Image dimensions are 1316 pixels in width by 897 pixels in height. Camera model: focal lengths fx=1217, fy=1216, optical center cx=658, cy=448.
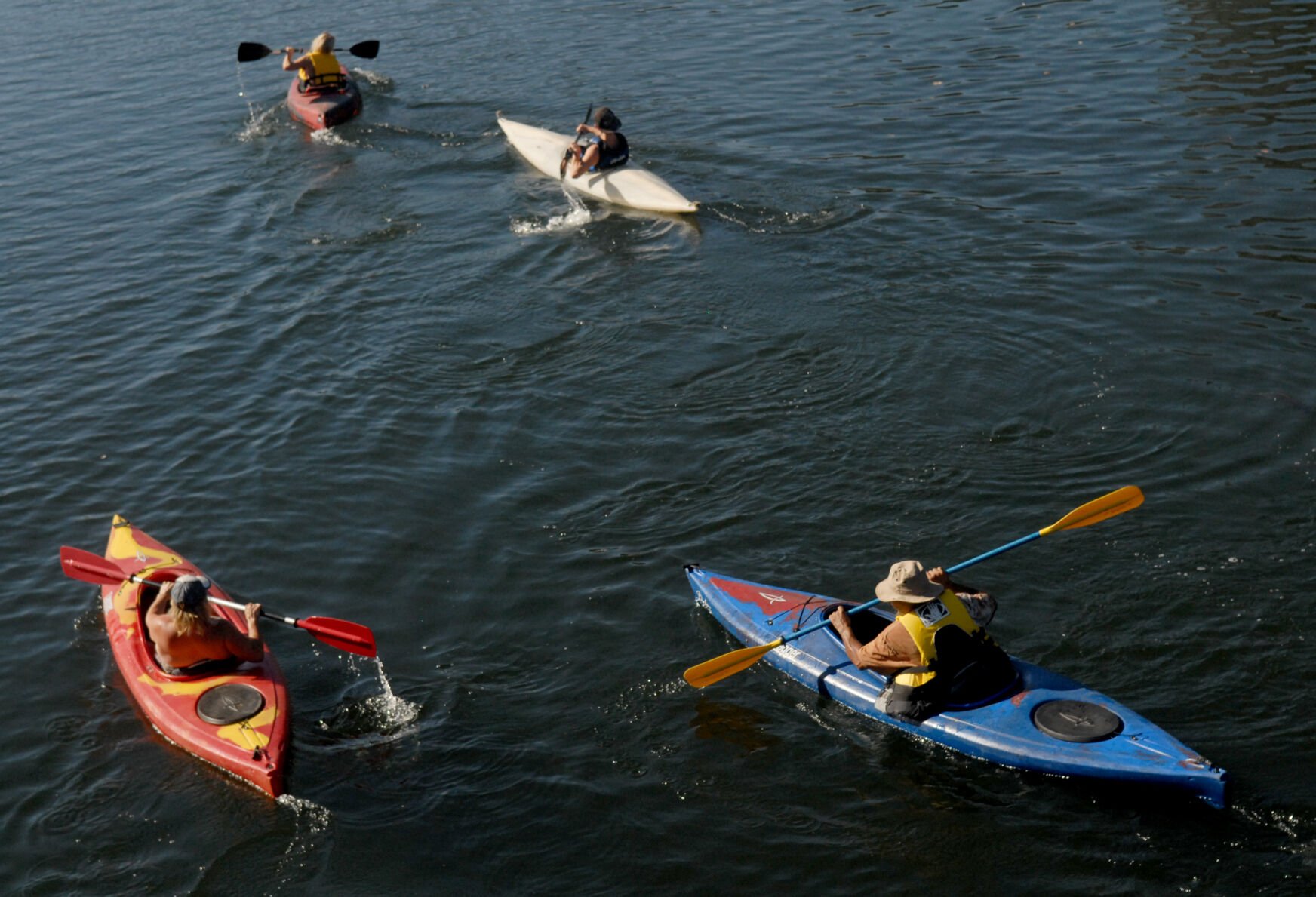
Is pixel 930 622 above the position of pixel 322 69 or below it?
below

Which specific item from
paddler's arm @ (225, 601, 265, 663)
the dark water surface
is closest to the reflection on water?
the dark water surface

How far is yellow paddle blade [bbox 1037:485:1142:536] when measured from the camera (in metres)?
7.97

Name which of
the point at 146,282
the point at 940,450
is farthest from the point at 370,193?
the point at 940,450

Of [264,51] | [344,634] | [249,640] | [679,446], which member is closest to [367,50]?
[264,51]

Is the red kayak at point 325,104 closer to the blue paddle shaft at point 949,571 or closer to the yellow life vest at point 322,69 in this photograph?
the yellow life vest at point 322,69

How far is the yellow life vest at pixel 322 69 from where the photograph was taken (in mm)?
18953

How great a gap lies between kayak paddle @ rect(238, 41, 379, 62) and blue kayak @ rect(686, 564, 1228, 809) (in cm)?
1469

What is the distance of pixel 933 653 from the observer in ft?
23.8

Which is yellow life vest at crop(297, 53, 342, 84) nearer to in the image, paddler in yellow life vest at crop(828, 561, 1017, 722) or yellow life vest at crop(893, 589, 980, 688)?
paddler in yellow life vest at crop(828, 561, 1017, 722)

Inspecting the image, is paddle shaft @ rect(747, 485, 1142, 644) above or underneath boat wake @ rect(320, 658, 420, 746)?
above

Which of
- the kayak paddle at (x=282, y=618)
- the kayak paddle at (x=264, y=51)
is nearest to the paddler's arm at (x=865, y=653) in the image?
the kayak paddle at (x=282, y=618)

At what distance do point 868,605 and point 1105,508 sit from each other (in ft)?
5.79

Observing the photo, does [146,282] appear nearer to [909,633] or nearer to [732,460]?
[732,460]

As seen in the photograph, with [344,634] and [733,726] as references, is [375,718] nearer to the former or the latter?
[344,634]
